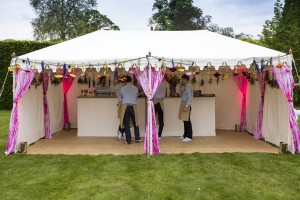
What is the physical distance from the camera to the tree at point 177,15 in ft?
127

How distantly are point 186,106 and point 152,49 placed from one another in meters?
1.56

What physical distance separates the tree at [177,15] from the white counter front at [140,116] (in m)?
29.4

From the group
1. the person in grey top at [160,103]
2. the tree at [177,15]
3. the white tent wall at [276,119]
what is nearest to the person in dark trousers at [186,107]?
the person in grey top at [160,103]

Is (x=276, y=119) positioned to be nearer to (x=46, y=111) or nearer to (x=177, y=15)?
(x=46, y=111)

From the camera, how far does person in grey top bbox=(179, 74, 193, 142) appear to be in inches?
339

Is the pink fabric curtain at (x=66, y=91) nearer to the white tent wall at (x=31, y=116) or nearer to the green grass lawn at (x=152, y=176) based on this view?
the white tent wall at (x=31, y=116)

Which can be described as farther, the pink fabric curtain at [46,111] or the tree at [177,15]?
the tree at [177,15]

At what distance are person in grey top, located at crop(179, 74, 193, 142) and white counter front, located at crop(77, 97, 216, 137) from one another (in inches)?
26.0

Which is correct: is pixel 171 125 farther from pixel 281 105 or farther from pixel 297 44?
pixel 297 44

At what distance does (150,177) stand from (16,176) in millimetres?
2079

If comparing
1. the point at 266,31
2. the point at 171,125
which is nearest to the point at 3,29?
the point at 266,31

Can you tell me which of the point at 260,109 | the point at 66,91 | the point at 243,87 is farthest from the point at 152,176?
the point at 66,91

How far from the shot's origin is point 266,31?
2219cm

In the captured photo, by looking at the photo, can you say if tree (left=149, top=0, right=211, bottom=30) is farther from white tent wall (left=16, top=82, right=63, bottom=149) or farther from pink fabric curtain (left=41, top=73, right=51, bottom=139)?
pink fabric curtain (left=41, top=73, right=51, bottom=139)
